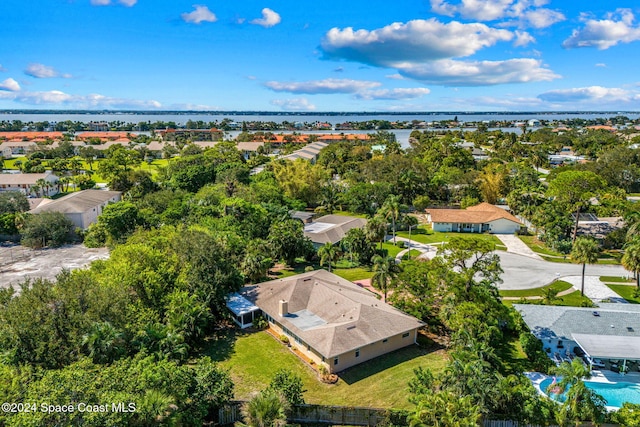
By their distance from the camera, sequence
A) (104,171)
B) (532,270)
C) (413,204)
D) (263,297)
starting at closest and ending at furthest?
1. (263,297)
2. (532,270)
3. (413,204)
4. (104,171)

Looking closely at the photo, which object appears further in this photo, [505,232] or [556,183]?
[505,232]

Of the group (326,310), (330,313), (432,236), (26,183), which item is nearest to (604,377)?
(330,313)

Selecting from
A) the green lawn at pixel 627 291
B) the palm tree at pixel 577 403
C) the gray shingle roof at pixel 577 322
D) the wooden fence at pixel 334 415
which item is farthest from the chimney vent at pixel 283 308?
the green lawn at pixel 627 291

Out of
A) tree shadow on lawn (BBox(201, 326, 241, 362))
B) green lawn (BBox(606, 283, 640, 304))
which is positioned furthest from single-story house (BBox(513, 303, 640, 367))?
tree shadow on lawn (BBox(201, 326, 241, 362))

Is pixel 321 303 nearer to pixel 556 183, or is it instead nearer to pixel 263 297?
pixel 263 297

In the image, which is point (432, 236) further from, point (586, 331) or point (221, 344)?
point (221, 344)

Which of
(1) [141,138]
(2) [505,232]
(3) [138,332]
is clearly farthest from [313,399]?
(1) [141,138]

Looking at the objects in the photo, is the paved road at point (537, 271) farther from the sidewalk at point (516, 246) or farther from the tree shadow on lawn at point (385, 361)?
the tree shadow on lawn at point (385, 361)
